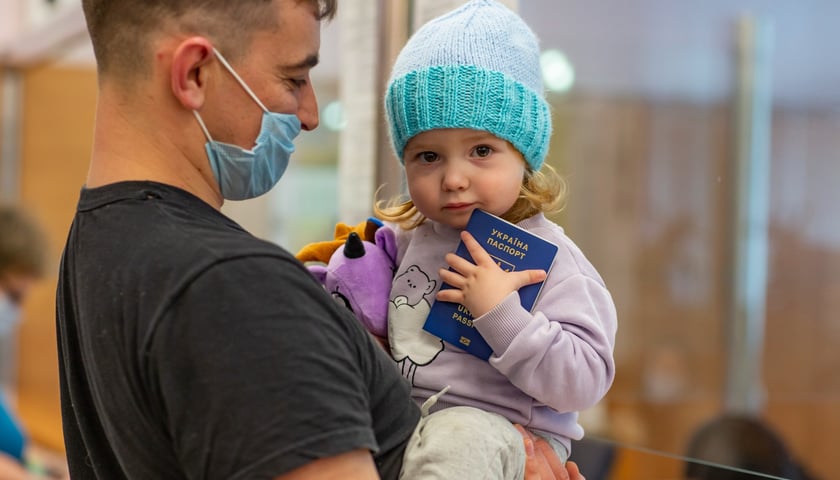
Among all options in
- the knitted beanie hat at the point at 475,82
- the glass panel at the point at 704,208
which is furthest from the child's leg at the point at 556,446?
the glass panel at the point at 704,208

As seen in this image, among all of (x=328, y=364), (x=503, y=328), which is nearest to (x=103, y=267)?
(x=328, y=364)

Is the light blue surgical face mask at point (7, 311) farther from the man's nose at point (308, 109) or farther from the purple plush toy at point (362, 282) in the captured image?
the man's nose at point (308, 109)

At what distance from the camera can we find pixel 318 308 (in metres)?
0.97

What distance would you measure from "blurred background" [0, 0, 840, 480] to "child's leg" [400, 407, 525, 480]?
4609mm

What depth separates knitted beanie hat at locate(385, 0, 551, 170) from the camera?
1.23 metres

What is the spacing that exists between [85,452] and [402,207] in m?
0.52

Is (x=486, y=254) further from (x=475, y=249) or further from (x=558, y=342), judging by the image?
(x=558, y=342)

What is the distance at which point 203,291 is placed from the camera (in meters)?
0.94

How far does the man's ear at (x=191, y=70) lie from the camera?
1.06 m

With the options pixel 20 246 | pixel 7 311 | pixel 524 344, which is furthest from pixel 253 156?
pixel 7 311

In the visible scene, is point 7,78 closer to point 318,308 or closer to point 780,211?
point 780,211

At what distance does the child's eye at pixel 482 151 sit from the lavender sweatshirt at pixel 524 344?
0.11 m

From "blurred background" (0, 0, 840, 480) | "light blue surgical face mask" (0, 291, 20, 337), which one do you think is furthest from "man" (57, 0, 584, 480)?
"blurred background" (0, 0, 840, 480)

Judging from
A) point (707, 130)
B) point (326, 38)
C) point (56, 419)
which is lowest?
point (56, 419)
